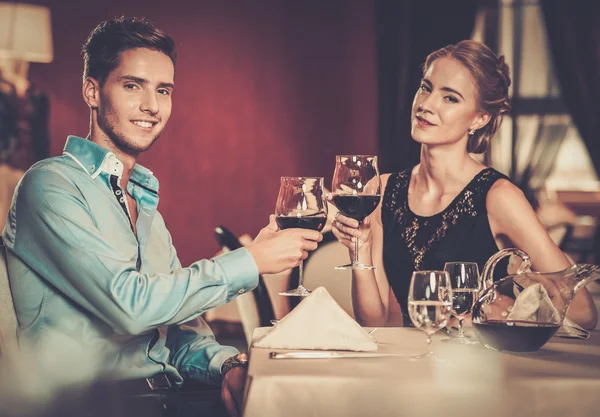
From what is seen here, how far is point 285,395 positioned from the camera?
122 cm

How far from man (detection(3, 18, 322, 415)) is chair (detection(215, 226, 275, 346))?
33.8 inches

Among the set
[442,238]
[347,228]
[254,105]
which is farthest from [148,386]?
[254,105]

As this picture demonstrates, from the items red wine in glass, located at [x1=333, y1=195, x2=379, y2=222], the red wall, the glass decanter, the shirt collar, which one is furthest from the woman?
the red wall


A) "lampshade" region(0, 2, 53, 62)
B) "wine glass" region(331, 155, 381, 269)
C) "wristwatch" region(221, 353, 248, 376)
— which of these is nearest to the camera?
"wristwatch" region(221, 353, 248, 376)

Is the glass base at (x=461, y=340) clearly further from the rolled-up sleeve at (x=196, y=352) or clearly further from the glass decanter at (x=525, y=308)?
the rolled-up sleeve at (x=196, y=352)

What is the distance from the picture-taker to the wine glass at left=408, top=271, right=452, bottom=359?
1.34 meters

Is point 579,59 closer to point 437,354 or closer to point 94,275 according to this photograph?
point 437,354

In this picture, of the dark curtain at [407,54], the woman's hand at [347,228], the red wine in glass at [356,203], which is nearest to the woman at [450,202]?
the woman's hand at [347,228]

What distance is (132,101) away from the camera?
1.88 m

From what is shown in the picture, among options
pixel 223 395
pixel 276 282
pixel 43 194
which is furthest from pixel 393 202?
pixel 43 194

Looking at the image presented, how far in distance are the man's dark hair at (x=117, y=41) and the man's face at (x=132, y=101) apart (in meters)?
0.01

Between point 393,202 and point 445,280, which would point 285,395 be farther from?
point 393,202

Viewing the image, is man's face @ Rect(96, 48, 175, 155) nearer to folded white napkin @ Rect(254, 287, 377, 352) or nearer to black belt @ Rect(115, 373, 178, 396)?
black belt @ Rect(115, 373, 178, 396)

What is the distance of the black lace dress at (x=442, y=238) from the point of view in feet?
8.00
